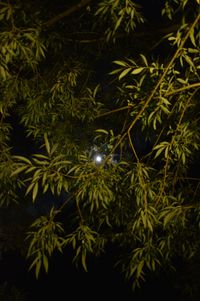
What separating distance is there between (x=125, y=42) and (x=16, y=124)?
17.3 feet

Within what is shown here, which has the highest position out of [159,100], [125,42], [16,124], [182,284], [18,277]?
[16,124]

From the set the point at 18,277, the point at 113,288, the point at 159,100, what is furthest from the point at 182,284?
the point at 18,277

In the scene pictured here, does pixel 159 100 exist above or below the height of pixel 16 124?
below

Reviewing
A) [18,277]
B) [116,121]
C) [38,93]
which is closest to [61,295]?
[18,277]

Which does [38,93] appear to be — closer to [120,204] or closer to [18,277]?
[120,204]

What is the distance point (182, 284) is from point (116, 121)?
2280 millimetres

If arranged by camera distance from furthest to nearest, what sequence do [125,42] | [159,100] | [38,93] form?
[125,42] → [38,93] → [159,100]

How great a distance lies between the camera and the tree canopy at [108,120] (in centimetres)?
235

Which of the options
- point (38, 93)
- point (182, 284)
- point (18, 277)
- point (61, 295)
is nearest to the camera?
point (38, 93)

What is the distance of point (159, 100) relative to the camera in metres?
2.31

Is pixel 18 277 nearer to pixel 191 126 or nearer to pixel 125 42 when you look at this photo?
pixel 125 42

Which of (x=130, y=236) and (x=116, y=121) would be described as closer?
(x=130, y=236)

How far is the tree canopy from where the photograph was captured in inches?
92.4

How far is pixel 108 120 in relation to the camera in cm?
461
